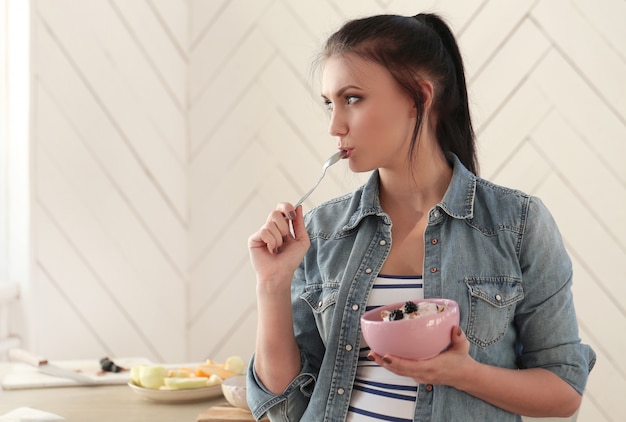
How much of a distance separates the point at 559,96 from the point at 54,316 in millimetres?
1368

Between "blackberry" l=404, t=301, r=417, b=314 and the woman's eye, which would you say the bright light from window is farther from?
"blackberry" l=404, t=301, r=417, b=314

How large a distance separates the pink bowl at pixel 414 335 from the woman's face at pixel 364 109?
10.8 inches

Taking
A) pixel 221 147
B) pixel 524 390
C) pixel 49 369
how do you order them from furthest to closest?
1. pixel 221 147
2. pixel 49 369
3. pixel 524 390

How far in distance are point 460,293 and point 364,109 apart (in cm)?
30

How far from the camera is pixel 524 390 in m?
1.14

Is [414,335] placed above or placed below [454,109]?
below

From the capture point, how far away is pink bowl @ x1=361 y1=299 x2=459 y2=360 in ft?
3.33

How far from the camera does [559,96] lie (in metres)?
1.96

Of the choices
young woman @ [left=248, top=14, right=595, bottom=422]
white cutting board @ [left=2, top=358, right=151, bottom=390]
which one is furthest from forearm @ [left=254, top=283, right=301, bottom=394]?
white cutting board @ [left=2, top=358, right=151, bottom=390]

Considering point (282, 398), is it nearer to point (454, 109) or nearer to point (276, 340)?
point (276, 340)

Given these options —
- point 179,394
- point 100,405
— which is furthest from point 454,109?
A: point 100,405

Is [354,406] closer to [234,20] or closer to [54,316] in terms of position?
[54,316]

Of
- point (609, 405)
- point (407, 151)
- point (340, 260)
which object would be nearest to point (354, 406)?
point (340, 260)

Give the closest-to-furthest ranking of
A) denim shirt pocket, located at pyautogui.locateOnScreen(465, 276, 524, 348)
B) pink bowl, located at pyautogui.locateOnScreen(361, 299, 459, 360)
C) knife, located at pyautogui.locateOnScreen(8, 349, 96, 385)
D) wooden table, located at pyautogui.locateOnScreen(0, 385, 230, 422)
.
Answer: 1. pink bowl, located at pyautogui.locateOnScreen(361, 299, 459, 360)
2. denim shirt pocket, located at pyautogui.locateOnScreen(465, 276, 524, 348)
3. wooden table, located at pyautogui.locateOnScreen(0, 385, 230, 422)
4. knife, located at pyautogui.locateOnScreen(8, 349, 96, 385)
